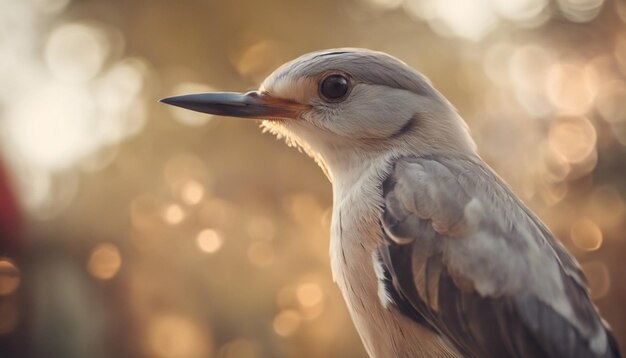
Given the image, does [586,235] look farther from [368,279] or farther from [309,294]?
[368,279]

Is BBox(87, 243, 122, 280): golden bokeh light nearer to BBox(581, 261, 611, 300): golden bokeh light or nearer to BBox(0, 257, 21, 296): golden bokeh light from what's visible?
BBox(0, 257, 21, 296): golden bokeh light

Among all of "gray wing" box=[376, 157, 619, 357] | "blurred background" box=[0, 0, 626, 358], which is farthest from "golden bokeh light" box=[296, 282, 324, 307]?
"gray wing" box=[376, 157, 619, 357]

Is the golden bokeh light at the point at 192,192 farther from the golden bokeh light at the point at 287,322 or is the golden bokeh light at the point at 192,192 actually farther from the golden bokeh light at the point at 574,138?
the golden bokeh light at the point at 574,138

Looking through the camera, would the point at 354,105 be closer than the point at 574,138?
Yes

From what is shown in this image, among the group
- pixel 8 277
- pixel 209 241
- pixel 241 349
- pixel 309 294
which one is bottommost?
pixel 241 349

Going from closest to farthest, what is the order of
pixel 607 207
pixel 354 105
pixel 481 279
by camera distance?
pixel 481 279
pixel 354 105
pixel 607 207

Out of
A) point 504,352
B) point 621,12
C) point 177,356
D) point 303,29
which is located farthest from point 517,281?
point 621,12

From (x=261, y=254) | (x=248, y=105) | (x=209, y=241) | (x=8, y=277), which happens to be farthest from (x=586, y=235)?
(x=8, y=277)
